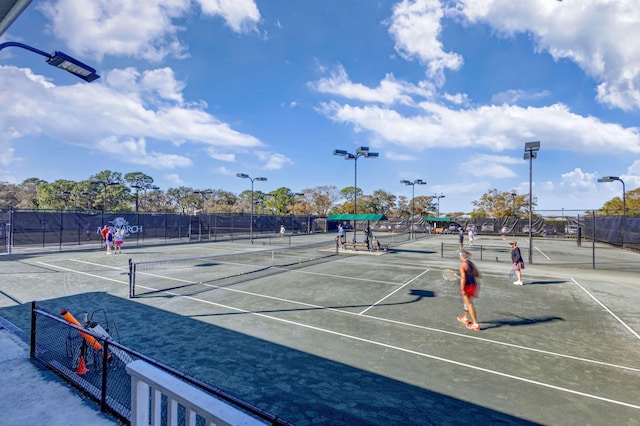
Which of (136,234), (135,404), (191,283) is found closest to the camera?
(135,404)

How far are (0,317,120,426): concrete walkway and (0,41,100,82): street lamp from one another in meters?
5.67

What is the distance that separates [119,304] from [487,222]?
53.8m

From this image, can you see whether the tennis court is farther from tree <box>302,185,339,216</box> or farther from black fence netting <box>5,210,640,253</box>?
tree <box>302,185,339,216</box>

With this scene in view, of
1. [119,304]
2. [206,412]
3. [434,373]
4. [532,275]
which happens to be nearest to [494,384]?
[434,373]

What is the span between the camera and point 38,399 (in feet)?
14.5

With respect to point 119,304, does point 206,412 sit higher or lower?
higher

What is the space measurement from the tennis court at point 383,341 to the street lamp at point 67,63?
5.69 meters

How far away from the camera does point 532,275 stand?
1557cm

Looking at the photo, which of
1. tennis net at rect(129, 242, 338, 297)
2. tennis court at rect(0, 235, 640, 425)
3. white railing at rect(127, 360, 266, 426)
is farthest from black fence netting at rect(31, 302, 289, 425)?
tennis net at rect(129, 242, 338, 297)

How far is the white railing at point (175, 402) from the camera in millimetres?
2152

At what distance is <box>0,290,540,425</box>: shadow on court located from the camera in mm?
4441

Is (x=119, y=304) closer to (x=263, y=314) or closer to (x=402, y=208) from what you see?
(x=263, y=314)

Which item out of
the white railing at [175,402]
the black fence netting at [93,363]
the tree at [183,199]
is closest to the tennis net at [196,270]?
the black fence netting at [93,363]

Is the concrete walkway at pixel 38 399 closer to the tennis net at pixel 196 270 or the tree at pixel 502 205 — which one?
the tennis net at pixel 196 270
